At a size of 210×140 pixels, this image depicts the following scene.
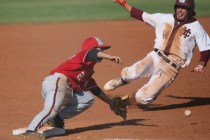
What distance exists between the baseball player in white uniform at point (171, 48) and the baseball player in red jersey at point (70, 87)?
1.72 m

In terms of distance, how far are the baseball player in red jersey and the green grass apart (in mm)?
11078

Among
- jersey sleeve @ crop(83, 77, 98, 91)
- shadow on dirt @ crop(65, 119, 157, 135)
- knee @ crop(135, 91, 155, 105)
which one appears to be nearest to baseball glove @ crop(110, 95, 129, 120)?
shadow on dirt @ crop(65, 119, 157, 135)

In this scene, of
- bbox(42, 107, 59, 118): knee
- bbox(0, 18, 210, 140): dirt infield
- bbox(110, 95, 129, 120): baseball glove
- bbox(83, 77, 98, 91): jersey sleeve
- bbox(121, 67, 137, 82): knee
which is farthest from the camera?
bbox(121, 67, 137, 82): knee

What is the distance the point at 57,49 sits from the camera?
51.9 feet

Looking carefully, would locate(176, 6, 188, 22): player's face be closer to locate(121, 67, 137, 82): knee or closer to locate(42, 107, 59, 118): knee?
locate(121, 67, 137, 82): knee

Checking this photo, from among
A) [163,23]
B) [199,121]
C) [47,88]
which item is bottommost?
[199,121]

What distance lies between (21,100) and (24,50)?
15.1 feet

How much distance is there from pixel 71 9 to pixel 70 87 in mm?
13854

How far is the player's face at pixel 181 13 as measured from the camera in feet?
34.1

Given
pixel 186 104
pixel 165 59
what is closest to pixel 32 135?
pixel 165 59

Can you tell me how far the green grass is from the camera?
20328mm

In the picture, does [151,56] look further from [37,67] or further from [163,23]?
[37,67]

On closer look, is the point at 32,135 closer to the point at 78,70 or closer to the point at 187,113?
the point at 78,70

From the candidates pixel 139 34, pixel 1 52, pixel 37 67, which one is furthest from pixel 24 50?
pixel 139 34
